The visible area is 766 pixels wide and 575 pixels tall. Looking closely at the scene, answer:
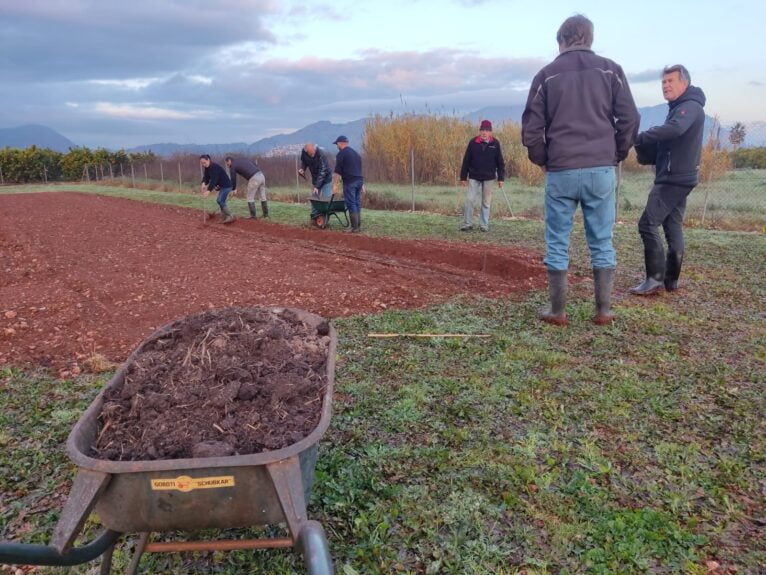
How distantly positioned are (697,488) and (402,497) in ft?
4.32

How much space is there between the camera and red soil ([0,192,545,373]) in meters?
4.73

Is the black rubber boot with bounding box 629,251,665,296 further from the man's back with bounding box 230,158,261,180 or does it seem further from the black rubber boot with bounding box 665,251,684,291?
the man's back with bounding box 230,158,261,180

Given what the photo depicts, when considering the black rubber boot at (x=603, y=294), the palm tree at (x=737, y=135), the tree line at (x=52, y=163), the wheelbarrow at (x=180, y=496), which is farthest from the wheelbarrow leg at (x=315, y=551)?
the tree line at (x=52, y=163)

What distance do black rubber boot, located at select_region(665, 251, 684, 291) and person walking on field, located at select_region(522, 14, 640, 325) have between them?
1.50 metres

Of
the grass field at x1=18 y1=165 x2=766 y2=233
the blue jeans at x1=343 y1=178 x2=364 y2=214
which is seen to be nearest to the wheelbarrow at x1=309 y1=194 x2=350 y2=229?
the blue jeans at x1=343 y1=178 x2=364 y2=214

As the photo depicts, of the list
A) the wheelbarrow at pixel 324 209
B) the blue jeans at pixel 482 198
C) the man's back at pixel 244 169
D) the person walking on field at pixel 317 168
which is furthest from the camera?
the man's back at pixel 244 169

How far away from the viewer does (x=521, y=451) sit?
110 inches

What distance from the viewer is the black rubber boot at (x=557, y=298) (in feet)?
14.6

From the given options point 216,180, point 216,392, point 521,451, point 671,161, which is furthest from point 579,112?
point 216,180

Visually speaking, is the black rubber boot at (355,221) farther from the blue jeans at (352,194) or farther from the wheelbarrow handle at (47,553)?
the wheelbarrow handle at (47,553)

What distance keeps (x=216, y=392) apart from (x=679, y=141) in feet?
15.1

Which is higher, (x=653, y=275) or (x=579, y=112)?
(x=579, y=112)

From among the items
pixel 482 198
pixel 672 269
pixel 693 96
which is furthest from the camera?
pixel 482 198

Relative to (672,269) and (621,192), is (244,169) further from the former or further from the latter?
(621,192)
